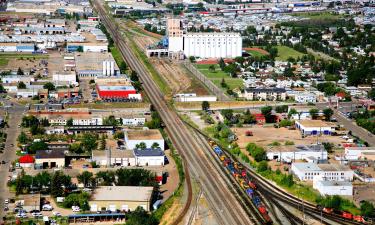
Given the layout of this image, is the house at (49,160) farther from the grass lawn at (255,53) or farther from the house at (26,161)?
the grass lawn at (255,53)

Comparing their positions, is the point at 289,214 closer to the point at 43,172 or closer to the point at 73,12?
the point at 43,172

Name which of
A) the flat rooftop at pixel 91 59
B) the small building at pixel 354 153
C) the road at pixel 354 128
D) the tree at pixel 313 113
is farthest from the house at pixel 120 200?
the flat rooftop at pixel 91 59

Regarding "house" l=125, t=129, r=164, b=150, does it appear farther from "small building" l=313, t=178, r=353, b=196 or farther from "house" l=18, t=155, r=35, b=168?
"small building" l=313, t=178, r=353, b=196

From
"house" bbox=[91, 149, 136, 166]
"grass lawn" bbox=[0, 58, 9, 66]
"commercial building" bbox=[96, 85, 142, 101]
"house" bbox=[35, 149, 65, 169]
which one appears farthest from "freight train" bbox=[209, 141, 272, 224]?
"grass lawn" bbox=[0, 58, 9, 66]

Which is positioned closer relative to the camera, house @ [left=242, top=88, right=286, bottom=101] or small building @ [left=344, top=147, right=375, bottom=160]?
small building @ [left=344, top=147, right=375, bottom=160]

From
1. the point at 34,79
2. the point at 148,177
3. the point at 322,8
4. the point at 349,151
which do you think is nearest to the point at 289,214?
the point at 148,177

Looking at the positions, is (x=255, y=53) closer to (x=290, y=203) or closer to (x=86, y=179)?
(x=290, y=203)

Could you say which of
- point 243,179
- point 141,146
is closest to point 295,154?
point 243,179
